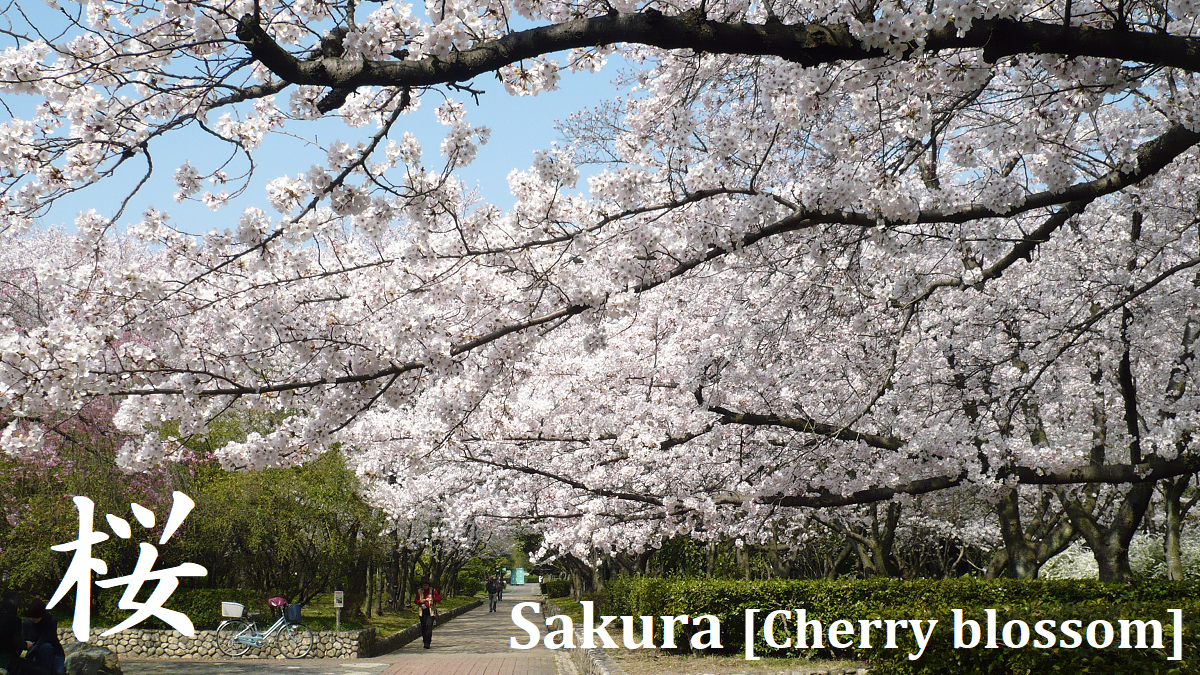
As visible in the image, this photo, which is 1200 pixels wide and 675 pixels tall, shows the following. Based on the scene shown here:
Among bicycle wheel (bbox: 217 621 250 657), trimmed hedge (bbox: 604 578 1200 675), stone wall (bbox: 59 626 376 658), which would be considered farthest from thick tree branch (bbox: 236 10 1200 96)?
bicycle wheel (bbox: 217 621 250 657)

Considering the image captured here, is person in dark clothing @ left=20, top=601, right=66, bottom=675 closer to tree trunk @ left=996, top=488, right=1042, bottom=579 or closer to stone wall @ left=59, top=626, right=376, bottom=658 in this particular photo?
stone wall @ left=59, top=626, right=376, bottom=658

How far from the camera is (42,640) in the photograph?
713 centimetres

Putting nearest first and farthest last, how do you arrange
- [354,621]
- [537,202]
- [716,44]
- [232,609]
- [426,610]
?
1. [716,44]
2. [537,202]
3. [232,609]
4. [426,610]
5. [354,621]

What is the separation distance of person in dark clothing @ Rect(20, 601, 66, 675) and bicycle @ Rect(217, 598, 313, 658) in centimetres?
871

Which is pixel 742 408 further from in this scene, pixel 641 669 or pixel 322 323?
pixel 322 323

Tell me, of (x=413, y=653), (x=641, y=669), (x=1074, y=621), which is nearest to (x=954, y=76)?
(x=1074, y=621)

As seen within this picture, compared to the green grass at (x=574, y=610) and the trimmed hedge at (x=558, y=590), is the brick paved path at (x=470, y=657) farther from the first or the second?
the trimmed hedge at (x=558, y=590)

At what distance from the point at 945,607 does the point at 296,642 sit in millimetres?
13768

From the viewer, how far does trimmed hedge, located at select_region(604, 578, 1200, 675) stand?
4.38 metres

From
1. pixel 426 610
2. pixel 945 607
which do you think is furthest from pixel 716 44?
pixel 426 610

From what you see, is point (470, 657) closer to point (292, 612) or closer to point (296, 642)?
point (296, 642)

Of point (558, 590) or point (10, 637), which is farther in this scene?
point (558, 590)

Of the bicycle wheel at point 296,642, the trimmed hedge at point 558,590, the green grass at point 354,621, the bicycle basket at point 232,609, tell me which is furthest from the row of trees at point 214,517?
the trimmed hedge at point 558,590

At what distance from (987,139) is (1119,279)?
153 inches
